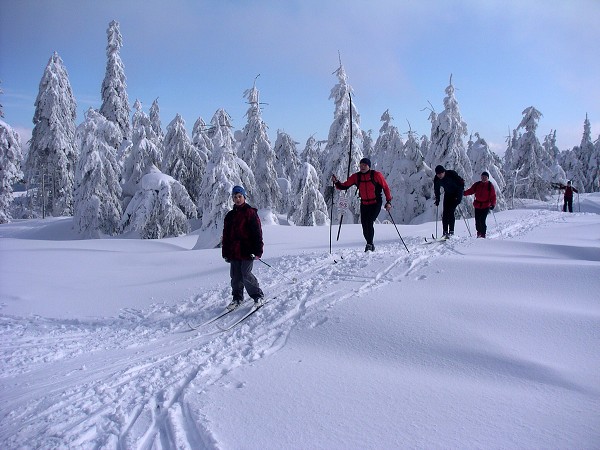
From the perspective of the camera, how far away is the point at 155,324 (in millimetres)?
5848

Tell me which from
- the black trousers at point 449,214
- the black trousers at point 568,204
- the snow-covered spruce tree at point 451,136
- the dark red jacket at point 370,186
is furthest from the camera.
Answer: the snow-covered spruce tree at point 451,136

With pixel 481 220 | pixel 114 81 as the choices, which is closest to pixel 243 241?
pixel 481 220

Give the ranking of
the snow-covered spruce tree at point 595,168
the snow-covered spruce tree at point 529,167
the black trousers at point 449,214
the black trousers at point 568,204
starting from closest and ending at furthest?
the black trousers at point 449,214 < the black trousers at point 568,204 < the snow-covered spruce tree at point 529,167 < the snow-covered spruce tree at point 595,168

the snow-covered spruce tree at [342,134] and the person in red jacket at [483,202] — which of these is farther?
the snow-covered spruce tree at [342,134]

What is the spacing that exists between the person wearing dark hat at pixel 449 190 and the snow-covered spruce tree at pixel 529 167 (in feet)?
107

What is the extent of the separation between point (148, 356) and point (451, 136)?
2658cm

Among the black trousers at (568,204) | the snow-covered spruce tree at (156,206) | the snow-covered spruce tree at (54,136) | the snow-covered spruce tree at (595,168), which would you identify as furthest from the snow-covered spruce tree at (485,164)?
the snow-covered spruce tree at (54,136)

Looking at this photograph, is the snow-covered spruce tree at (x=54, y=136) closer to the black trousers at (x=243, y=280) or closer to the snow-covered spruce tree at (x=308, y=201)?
Answer: the snow-covered spruce tree at (x=308, y=201)

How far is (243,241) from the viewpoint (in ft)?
19.8

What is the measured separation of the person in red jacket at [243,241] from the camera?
5980 millimetres

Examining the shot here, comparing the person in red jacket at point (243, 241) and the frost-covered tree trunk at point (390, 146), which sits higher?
the frost-covered tree trunk at point (390, 146)

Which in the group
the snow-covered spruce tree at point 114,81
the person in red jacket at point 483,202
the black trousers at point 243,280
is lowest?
the black trousers at point 243,280

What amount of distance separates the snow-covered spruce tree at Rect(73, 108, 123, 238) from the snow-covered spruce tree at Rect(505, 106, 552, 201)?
1435 inches

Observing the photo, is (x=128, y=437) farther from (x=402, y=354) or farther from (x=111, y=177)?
Answer: (x=111, y=177)
